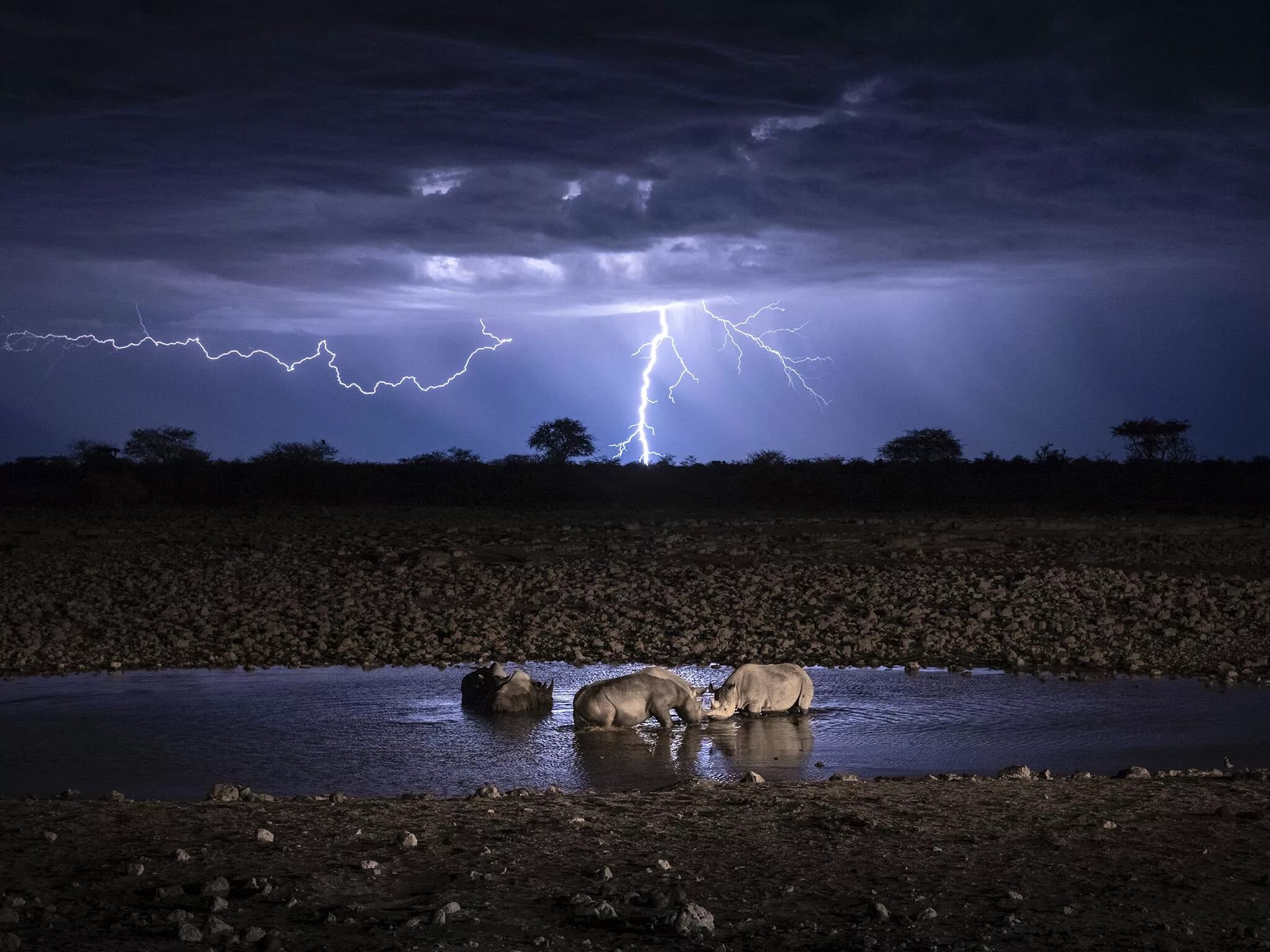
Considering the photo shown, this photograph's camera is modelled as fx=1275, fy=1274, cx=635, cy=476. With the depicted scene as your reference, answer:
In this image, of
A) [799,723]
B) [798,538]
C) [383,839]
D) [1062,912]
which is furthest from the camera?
[798,538]

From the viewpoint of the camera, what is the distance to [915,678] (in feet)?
39.2

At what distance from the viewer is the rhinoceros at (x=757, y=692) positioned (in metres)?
10.1

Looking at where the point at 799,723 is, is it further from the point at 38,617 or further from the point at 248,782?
the point at 38,617

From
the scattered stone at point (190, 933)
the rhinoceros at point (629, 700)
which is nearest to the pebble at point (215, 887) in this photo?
the scattered stone at point (190, 933)

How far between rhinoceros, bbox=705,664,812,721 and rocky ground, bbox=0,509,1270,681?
2719 mm

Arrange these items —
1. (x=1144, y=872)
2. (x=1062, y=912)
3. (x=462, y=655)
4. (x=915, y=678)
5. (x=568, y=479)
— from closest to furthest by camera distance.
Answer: (x=1062, y=912)
(x=1144, y=872)
(x=915, y=678)
(x=462, y=655)
(x=568, y=479)

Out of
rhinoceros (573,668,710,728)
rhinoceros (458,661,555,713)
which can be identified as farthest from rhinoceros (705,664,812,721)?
rhinoceros (458,661,555,713)

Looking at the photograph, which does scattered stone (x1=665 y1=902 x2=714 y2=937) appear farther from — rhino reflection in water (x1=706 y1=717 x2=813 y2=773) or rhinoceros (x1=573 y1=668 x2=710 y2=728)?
rhinoceros (x1=573 y1=668 x2=710 y2=728)

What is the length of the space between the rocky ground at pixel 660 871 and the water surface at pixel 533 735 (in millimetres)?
1176

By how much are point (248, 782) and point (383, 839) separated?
238 centimetres

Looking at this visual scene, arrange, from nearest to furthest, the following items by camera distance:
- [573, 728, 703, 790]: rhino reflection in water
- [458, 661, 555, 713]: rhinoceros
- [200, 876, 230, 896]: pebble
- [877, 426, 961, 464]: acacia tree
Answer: [200, 876, 230, 896]: pebble
[573, 728, 703, 790]: rhino reflection in water
[458, 661, 555, 713]: rhinoceros
[877, 426, 961, 464]: acacia tree

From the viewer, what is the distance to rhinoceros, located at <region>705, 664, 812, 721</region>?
10.1m

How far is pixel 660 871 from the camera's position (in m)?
5.56

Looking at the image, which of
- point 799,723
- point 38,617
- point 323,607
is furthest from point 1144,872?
point 38,617
